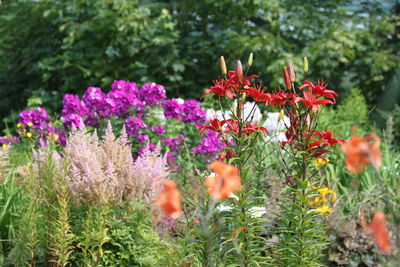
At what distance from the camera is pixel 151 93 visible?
441 centimetres

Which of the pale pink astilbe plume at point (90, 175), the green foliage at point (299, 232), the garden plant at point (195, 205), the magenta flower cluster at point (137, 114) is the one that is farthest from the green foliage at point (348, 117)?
the green foliage at point (299, 232)

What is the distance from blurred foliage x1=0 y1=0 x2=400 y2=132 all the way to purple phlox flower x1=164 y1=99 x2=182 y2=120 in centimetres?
210

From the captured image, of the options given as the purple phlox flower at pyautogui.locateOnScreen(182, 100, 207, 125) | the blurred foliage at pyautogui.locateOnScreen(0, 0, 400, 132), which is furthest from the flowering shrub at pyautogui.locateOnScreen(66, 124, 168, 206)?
the blurred foliage at pyautogui.locateOnScreen(0, 0, 400, 132)

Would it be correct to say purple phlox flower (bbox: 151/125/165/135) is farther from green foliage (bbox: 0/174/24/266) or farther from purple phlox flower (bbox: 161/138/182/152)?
green foliage (bbox: 0/174/24/266)

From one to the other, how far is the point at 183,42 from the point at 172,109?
10.2 feet

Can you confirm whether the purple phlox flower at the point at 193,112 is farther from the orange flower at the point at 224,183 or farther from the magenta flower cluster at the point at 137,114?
the orange flower at the point at 224,183

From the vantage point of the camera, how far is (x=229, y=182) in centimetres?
102

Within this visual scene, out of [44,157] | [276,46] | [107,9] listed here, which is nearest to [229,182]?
[44,157]

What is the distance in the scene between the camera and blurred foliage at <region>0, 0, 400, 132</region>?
6.66 m

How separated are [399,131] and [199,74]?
3.03 metres

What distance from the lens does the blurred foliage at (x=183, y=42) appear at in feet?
21.9

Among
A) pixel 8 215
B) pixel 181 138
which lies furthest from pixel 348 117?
pixel 8 215

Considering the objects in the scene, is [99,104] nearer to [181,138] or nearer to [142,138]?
[142,138]

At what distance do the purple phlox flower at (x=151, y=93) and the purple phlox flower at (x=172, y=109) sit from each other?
0.10 meters
